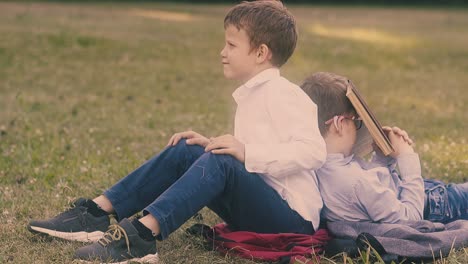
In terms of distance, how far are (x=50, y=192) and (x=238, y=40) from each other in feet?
6.99

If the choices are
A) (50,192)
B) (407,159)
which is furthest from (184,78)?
(407,159)

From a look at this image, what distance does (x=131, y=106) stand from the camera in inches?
403

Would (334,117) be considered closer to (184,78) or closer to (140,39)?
(184,78)

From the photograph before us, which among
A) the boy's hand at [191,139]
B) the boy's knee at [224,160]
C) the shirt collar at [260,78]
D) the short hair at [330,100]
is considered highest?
the shirt collar at [260,78]

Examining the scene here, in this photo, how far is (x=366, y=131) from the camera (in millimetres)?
4543

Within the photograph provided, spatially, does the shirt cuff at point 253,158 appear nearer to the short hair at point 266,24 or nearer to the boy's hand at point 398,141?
the short hair at point 266,24

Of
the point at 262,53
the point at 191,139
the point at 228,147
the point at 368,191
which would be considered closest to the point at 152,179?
the point at 191,139

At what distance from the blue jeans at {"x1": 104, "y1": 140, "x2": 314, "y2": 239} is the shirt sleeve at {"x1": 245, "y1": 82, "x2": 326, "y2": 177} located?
0.12 m

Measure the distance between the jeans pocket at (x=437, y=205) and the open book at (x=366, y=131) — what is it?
1.83 feet

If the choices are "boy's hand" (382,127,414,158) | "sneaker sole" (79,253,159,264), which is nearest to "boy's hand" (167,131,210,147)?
"sneaker sole" (79,253,159,264)

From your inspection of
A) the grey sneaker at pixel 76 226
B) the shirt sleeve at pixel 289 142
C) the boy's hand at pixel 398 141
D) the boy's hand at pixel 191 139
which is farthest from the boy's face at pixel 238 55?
the grey sneaker at pixel 76 226

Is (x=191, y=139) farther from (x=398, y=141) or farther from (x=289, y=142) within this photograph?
(x=398, y=141)

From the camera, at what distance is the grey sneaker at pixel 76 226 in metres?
4.36

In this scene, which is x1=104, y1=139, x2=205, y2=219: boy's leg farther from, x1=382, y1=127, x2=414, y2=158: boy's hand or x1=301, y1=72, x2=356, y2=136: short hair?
x1=382, y1=127, x2=414, y2=158: boy's hand
